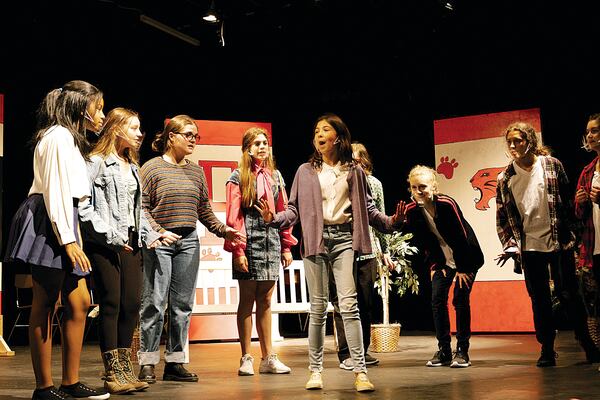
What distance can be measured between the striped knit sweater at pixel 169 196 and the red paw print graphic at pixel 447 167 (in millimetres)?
4400

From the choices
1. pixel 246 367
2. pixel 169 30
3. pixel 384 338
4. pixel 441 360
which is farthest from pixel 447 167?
pixel 246 367

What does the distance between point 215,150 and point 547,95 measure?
3476 millimetres

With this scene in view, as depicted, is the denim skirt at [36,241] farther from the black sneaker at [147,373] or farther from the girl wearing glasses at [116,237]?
the black sneaker at [147,373]

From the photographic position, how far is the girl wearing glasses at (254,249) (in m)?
4.39

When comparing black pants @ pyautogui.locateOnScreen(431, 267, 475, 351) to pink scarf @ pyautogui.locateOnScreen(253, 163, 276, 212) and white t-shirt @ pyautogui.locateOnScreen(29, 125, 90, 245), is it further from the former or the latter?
white t-shirt @ pyautogui.locateOnScreen(29, 125, 90, 245)

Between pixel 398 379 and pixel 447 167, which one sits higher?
pixel 447 167

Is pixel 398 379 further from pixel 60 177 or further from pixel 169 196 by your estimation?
pixel 60 177

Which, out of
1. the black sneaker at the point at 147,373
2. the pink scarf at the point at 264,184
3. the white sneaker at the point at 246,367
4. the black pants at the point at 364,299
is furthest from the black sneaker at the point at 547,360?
the black sneaker at the point at 147,373

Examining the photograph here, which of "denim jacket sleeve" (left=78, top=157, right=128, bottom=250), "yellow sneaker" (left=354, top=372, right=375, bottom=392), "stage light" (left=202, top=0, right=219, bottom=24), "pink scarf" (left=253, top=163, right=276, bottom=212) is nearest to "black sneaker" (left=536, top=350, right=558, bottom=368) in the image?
"yellow sneaker" (left=354, top=372, right=375, bottom=392)

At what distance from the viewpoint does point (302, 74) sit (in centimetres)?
891

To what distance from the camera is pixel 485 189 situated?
7855mm

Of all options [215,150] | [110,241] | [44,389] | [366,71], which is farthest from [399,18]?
[44,389]

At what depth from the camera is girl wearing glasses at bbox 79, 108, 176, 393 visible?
3326 millimetres

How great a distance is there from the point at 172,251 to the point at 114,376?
0.79 metres
